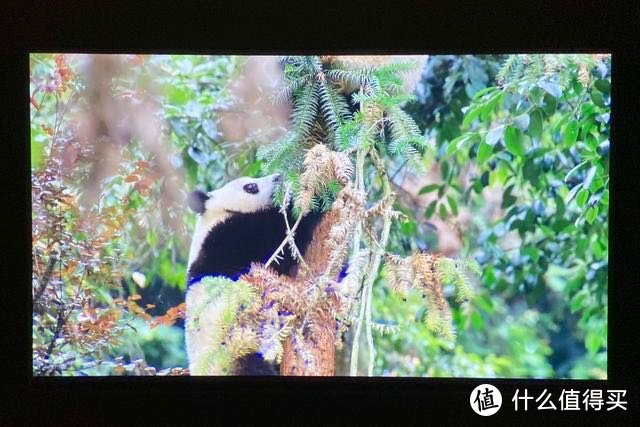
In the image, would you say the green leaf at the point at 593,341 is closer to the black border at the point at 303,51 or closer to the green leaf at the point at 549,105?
the black border at the point at 303,51

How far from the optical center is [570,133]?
2971 millimetres

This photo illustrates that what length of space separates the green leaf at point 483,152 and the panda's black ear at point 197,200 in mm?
1057

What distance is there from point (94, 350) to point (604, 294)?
6.55 ft

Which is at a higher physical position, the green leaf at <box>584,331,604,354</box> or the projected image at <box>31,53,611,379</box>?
the projected image at <box>31,53,611,379</box>

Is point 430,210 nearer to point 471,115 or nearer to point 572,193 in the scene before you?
point 471,115

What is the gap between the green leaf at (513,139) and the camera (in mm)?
2934

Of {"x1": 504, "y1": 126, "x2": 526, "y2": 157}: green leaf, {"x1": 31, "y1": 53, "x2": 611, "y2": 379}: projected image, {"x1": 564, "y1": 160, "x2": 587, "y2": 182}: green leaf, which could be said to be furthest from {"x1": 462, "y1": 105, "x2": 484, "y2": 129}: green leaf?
{"x1": 564, "y1": 160, "x2": 587, "y2": 182}: green leaf

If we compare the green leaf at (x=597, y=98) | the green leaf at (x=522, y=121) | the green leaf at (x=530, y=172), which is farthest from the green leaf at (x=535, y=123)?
the green leaf at (x=597, y=98)

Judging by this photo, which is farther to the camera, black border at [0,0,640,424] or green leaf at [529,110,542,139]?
black border at [0,0,640,424]

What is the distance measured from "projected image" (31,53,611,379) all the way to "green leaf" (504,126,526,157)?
2 cm

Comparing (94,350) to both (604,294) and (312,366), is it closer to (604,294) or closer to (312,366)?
(312,366)

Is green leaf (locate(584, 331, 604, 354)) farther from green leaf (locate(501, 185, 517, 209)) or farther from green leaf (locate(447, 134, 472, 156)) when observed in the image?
green leaf (locate(447, 134, 472, 156))

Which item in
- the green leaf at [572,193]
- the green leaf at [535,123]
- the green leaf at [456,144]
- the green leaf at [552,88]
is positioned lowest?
the green leaf at [572,193]

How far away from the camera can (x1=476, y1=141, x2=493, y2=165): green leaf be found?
296 centimetres
